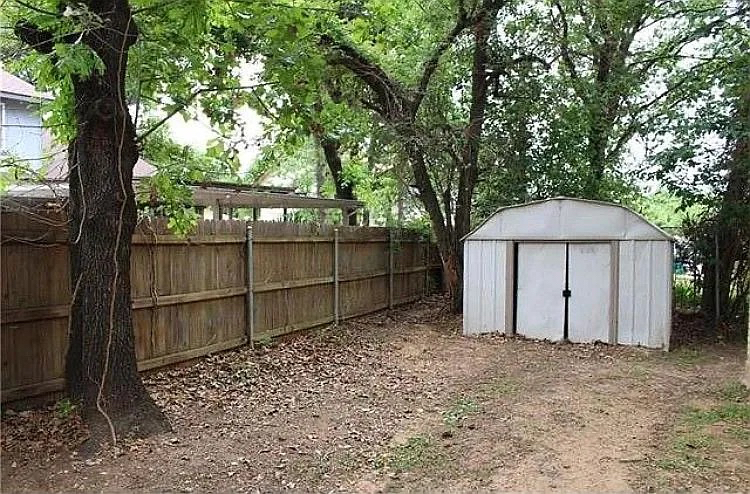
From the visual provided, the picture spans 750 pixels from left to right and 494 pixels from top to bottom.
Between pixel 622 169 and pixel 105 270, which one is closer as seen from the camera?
pixel 105 270

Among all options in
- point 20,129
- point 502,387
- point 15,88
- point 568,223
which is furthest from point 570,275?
point 15,88

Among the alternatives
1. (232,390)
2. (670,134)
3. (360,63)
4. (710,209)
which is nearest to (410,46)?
(360,63)

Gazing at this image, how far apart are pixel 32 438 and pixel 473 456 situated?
326 centimetres

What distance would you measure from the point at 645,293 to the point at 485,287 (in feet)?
8.24

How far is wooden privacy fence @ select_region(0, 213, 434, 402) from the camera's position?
16.9ft

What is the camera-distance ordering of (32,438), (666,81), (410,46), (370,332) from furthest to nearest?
1. (666,81)
2. (410,46)
3. (370,332)
4. (32,438)

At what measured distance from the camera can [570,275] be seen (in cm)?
1009

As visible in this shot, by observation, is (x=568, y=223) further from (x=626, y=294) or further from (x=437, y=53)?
(x=437, y=53)

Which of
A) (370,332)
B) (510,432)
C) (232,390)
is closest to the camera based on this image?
(510,432)

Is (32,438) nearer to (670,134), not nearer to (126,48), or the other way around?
(126,48)

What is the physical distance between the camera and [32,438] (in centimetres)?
465

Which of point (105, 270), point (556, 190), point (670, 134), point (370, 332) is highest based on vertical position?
point (670, 134)

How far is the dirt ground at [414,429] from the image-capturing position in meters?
4.24

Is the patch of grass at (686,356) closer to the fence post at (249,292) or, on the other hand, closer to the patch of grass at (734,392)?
the patch of grass at (734,392)
